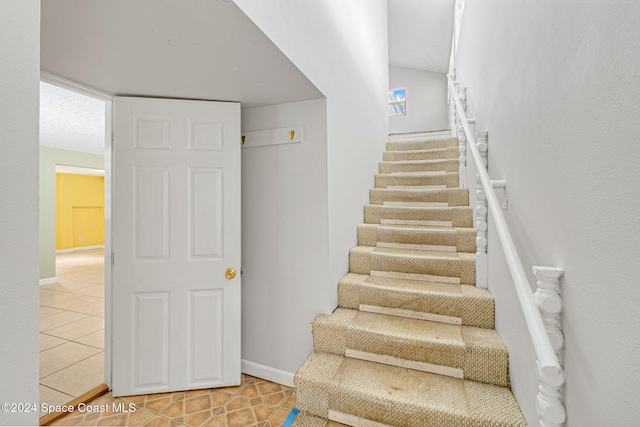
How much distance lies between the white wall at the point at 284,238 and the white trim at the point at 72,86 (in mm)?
867

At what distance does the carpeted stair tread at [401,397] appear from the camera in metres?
1.25

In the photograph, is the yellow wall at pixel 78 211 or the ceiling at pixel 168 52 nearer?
the ceiling at pixel 168 52

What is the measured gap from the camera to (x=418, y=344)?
5.19 ft

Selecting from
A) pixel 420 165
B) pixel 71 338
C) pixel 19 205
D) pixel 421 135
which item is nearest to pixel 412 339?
pixel 19 205

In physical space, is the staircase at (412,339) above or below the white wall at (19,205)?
below

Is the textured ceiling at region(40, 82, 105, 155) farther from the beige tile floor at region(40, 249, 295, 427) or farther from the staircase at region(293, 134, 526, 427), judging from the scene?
the staircase at region(293, 134, 526, 427)

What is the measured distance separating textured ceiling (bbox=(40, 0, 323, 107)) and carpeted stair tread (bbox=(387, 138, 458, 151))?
2.29 meters

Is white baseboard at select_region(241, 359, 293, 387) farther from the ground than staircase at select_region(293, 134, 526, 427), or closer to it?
closer to it

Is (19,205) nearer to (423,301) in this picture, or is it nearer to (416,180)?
(423,301)

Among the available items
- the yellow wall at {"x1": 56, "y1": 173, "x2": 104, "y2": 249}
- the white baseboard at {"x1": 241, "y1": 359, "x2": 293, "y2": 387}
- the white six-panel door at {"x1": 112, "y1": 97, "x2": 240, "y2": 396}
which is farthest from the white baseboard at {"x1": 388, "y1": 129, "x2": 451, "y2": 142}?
the yellow wall at {"x1": 56, "y1": 173, "x2": 104, "y2": 249}

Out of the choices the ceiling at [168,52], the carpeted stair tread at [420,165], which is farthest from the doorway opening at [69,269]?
the carpeted stair tread at [420,165]

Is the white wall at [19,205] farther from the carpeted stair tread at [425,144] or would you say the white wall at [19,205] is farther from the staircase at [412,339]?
the carpeted stair tread at [425,144]

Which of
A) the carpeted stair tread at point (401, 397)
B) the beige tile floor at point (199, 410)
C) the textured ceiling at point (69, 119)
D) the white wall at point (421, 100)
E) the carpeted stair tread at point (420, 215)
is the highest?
the white wall at point (421, 100)

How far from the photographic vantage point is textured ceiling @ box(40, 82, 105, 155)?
275cm
